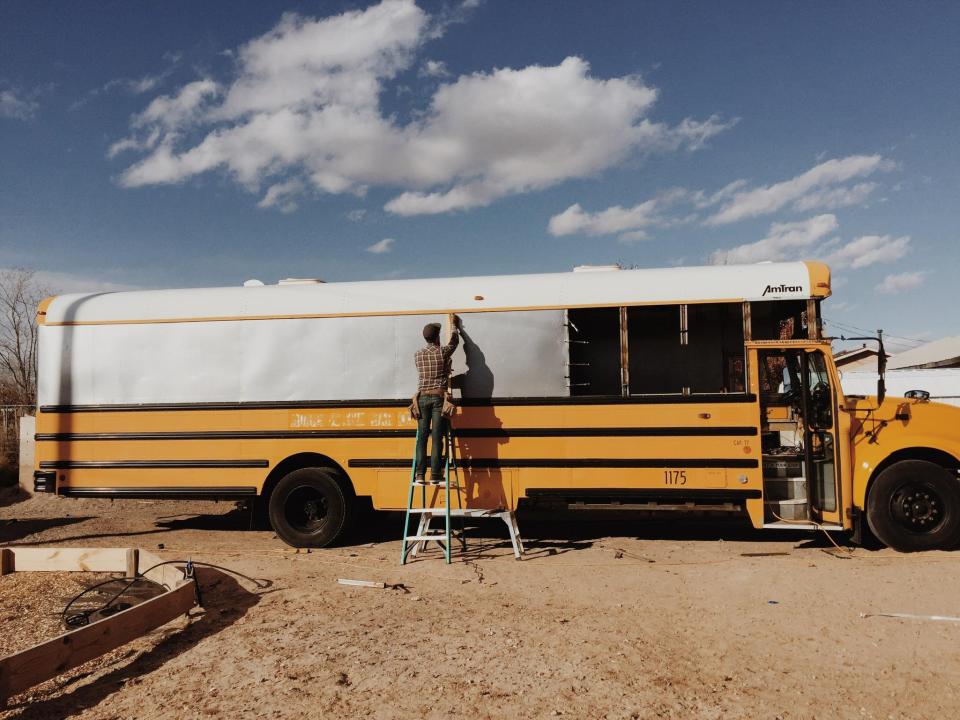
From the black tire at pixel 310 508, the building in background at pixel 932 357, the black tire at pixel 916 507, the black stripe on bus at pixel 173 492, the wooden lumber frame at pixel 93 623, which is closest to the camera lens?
the wooden lumber frame at pixel 93 623

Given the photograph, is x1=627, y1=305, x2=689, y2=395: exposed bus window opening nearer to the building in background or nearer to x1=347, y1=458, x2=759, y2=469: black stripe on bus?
x1=347, y1=458, x2=759, y2=469: black stripe on bus

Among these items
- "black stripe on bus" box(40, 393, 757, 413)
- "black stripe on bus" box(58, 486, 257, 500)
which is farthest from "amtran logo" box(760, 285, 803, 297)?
"black stripe on bus" box(58, 486, 257, 500)

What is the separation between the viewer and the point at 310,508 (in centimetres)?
758

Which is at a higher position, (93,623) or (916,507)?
(916,507)

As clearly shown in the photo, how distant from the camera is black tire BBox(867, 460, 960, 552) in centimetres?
653

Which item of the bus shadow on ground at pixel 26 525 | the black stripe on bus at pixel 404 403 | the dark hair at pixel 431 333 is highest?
the dark hair at pixel 431 333

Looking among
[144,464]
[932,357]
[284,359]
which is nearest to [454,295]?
[284,359]

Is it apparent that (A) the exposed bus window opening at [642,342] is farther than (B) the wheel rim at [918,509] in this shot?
Yes

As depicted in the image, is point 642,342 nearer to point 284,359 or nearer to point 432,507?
point 432,507

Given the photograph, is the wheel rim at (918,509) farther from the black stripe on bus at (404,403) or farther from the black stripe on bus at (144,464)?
the black stripe on bus at (144,464)

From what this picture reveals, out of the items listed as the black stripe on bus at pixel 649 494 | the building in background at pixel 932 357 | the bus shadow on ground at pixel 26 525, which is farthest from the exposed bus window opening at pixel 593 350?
the building in background at pixel 932 357

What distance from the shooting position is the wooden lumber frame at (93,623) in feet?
11.9

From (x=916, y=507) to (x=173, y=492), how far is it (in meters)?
7.88

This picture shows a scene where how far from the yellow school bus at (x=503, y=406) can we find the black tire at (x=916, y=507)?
2 centimetres
